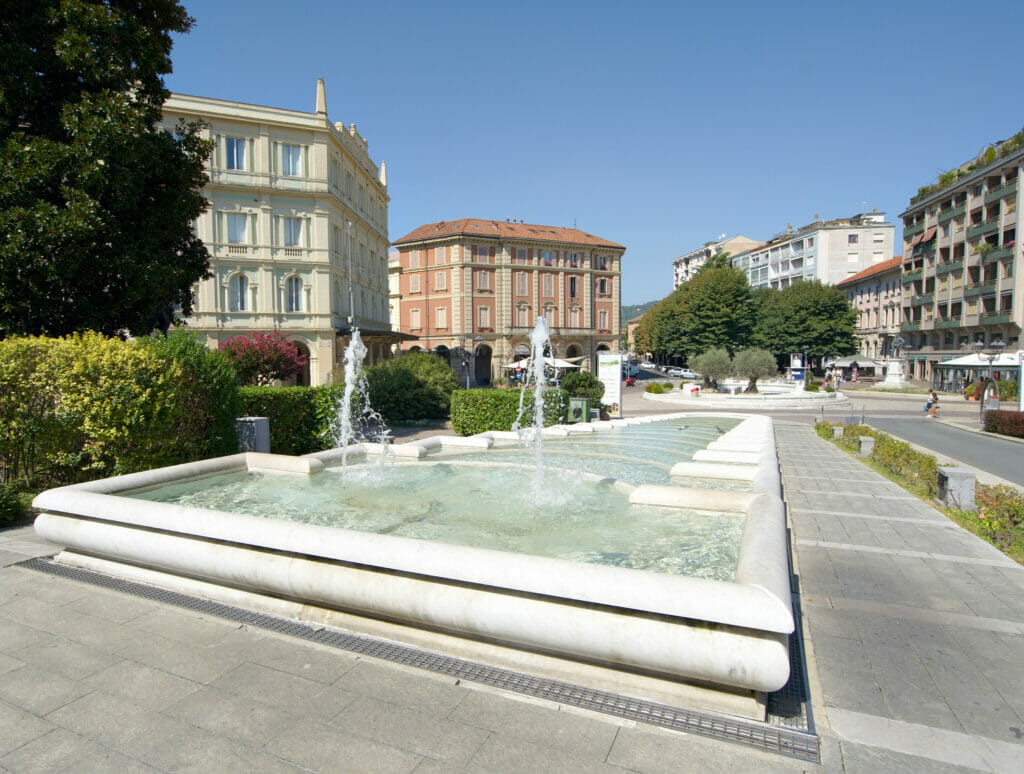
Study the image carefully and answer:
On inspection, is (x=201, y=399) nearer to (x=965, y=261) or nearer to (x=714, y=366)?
(x=714, y=366)

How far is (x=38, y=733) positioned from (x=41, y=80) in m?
11.4

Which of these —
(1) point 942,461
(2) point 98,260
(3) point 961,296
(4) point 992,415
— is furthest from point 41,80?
(3) point 961,296

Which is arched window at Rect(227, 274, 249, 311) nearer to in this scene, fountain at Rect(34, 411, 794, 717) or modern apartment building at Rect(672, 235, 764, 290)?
fountain at Rect(34, 411, 794, 717)

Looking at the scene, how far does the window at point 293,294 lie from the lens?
3084 centimetres

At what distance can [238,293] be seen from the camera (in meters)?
30.0

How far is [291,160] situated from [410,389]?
17.2 m

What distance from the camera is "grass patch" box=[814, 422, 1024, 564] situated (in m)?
6.96

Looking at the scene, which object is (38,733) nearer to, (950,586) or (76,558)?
(76,558)

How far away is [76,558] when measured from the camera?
17.9 ft

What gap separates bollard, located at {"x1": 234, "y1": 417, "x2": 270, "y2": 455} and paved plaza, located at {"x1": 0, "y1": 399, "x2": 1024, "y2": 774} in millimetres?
5654

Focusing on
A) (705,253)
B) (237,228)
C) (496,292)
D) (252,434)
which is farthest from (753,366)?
(705,253)

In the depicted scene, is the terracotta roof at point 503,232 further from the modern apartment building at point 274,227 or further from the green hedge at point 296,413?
the green hedge at point 296,413

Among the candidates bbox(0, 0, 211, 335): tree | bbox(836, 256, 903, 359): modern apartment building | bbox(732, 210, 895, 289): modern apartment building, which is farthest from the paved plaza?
bbox(732, 210, 895, 289): modern apartment building

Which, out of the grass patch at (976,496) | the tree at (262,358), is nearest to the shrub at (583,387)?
the grass patch at (976,496)
